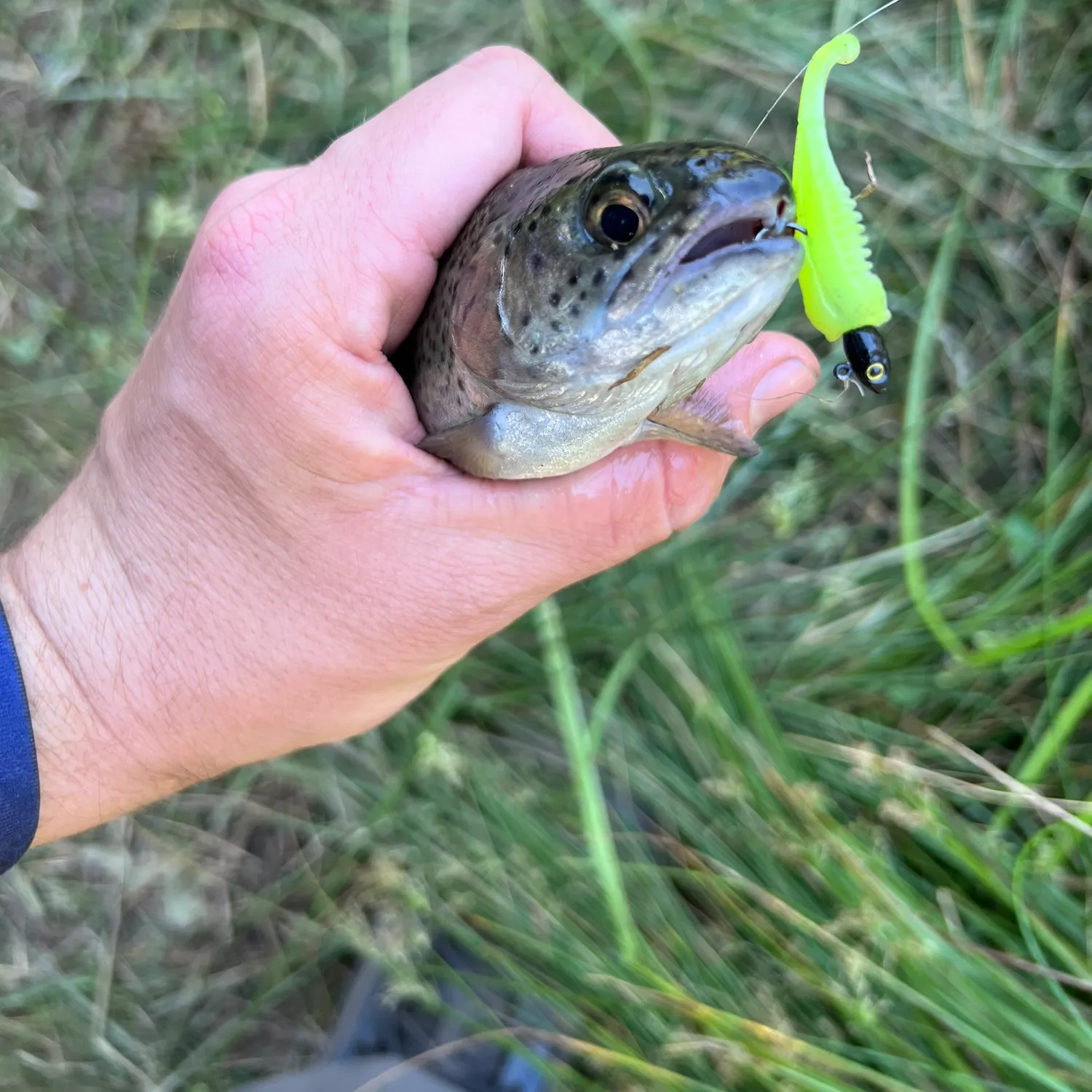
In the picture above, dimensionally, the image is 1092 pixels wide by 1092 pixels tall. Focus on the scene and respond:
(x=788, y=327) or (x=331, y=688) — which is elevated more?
(x=788, y=327)

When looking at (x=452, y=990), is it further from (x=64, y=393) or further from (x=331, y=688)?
(x=64, y=393)

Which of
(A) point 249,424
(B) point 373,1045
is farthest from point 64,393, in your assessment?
(B) point 373,1045

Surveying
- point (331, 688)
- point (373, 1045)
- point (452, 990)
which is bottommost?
point (373, 1045)

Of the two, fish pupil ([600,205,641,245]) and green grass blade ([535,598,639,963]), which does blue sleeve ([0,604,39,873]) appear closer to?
green grass blade ([535,598,639,963])

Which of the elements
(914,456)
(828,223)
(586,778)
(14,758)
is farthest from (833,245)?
(14,758)

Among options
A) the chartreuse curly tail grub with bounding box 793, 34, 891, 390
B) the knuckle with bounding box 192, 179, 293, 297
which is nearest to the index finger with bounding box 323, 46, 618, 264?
the knuckle with bounding box 192, 179, 293, 297
